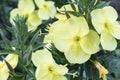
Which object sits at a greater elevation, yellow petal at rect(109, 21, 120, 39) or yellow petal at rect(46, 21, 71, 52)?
yellow petal at rect(46, 21, 71, 52)

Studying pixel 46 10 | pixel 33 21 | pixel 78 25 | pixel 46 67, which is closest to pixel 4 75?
pixel 46 67

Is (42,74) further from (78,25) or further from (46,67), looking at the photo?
(78,25)

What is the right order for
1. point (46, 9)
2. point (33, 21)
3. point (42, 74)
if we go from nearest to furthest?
point (42, 74) < point (33, 21) < point (46, 9)

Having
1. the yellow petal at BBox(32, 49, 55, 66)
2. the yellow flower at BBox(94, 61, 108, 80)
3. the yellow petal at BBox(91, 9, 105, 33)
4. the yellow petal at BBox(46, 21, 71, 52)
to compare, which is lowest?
the yellow flower at BBox(94, 61, 108, 80)

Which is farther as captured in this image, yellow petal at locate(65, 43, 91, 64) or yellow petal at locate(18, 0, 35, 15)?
yellow petal at locate(18, 0, 35, 15)

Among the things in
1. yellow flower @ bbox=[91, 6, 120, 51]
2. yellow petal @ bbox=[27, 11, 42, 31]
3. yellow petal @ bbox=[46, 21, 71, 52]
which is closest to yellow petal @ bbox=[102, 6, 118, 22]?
yellow flower @ bbox=[91, 6, 120, 51]

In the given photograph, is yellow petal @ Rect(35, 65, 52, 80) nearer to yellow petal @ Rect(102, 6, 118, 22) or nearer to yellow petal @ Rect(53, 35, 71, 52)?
yellow petal @ Rect(53, 35, 71, 52)
